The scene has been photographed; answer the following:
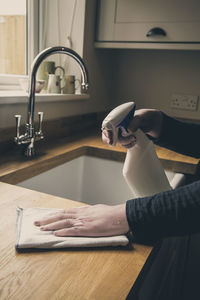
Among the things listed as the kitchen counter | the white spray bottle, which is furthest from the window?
the kitchen counter

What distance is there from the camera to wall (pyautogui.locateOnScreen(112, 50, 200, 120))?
1695mm

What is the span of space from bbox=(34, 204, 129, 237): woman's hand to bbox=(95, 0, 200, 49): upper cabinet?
1118mm

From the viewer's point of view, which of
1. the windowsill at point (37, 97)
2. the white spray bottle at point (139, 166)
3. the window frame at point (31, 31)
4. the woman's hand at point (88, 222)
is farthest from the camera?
the window frame at point (31, 31)

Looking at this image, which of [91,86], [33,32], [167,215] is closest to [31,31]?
[33,32]

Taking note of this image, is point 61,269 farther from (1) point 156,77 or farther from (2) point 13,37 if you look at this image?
(1) point 156,77

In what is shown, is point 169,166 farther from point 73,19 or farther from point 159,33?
point 73,19

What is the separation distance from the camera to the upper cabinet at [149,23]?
134cm

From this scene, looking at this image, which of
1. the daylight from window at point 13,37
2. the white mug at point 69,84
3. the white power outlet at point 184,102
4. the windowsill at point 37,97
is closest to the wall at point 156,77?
the white power outlet at point 184,102

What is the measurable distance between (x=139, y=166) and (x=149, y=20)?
3.17ft

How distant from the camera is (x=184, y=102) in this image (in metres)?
1.73

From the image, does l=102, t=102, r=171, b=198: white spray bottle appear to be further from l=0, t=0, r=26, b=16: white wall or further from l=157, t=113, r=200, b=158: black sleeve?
l=0, t=0, r=26, b=16: white wall

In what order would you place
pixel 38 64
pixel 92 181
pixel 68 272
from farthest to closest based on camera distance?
1. pixel 92 181
2. pixel 38 64
3. pixel 68 272

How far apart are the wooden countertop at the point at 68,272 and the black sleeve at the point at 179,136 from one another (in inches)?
16.3

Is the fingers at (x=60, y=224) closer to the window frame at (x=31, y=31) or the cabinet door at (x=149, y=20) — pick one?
the window frame at (x=31, y=31)
